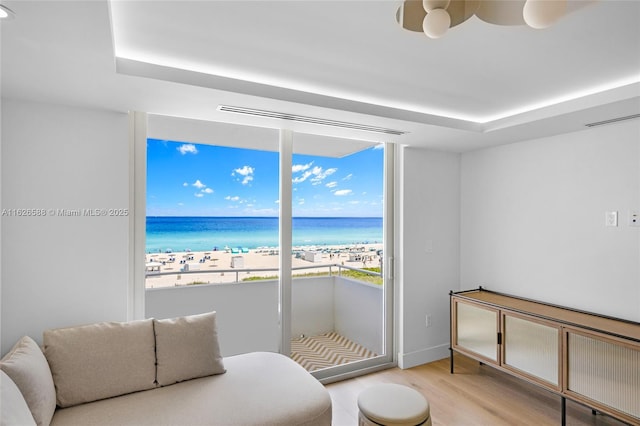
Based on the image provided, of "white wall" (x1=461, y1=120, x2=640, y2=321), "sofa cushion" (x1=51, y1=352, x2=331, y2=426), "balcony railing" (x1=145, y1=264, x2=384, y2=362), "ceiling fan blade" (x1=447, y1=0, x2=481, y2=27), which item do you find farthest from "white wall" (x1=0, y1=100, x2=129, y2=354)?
"white wall" (x1=461, y1=120, x2=640, y2=321)

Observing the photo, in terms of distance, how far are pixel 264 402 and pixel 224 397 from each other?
0.24 m

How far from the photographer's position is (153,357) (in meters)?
2.19

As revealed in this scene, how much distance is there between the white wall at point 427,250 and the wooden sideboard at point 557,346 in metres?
0.35

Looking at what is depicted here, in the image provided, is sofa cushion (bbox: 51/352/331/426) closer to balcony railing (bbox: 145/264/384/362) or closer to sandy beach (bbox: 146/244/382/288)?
balcony railing (bbox: 145/264/384/362)

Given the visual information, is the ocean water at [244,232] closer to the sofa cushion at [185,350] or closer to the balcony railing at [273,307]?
the balcony railing at [273,307]

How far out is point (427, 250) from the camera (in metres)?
3.90

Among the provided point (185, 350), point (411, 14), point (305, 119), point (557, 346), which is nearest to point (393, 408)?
point (185, 350)

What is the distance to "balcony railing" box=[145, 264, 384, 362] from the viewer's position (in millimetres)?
2893

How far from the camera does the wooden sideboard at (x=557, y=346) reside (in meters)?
2.35

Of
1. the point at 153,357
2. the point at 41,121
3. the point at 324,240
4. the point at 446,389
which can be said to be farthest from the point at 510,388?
the point at 41,121

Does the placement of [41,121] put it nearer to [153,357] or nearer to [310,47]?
[153,357]

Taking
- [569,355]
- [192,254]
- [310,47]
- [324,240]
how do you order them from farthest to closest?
[324,240] → [192,254] → [569,355] → [310,47]

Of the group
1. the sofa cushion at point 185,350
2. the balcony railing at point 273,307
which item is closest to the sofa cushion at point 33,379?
the sofa cushion at point 185,350

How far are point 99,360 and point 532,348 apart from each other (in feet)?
10.4
